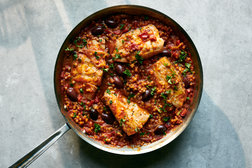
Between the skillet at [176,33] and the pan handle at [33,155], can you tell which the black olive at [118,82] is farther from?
the pan handle at [33,155]

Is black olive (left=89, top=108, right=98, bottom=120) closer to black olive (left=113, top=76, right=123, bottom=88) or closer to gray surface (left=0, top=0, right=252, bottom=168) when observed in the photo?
black olive (left=113, top=76, right=123, bottom=88)

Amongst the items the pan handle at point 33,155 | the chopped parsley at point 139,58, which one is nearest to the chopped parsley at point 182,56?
the chopped parsley at point 139,58

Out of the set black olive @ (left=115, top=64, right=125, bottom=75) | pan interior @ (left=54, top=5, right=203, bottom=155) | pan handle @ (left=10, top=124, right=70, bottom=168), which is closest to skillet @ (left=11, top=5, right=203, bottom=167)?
pan interior @ (left=54, top=5, right=203, bottom=155)

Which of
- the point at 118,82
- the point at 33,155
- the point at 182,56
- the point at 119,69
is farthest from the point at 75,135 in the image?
the point at 182,56

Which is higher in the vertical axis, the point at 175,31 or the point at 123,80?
the point at 175,31

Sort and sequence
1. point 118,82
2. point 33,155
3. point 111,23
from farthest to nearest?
point 111,23 < point 118,82 < point 33,155

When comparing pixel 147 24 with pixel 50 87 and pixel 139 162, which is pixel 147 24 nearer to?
pixel 50 87

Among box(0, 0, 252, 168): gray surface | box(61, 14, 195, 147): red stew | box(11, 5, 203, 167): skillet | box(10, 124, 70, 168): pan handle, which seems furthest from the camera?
box(0, 0, 252, 168): gray surface

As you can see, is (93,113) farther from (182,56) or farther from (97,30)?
(182,56)
